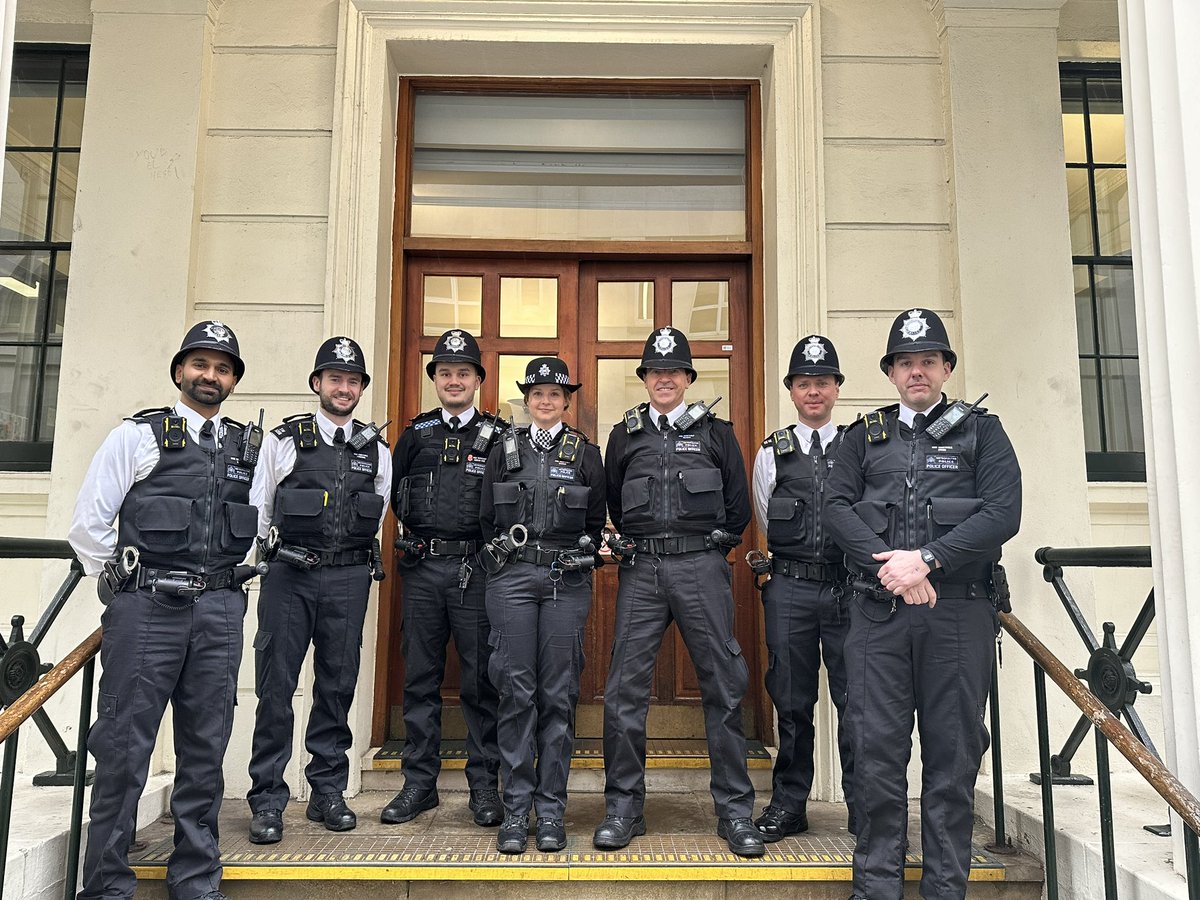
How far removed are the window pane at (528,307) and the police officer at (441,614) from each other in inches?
49.9

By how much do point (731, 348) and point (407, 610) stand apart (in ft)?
8.49

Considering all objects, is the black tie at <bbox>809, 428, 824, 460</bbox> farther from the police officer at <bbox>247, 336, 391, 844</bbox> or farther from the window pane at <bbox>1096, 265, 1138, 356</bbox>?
the window pane at <bbox>1096, 265, 1138, 356</bbox>

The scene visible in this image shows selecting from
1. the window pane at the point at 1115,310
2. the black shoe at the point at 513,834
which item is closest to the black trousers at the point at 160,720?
the black shoe at the point at 513,834

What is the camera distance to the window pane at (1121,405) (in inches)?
209

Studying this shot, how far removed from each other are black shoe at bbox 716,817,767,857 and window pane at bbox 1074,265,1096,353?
363cm

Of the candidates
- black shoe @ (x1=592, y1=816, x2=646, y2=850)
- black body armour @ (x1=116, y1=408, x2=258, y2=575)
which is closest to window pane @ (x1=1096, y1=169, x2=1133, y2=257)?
black shoe @ (x1=592, y1=816, x2=646, y2=850)

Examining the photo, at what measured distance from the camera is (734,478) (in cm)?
424

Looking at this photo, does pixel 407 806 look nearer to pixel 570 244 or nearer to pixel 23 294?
pixel 570 244

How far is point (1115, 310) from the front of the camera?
5465mm

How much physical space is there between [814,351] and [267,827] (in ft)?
11.1

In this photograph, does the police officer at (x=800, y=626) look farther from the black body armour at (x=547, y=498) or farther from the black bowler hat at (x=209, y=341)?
the black bowler hat at (x=209, y=341)

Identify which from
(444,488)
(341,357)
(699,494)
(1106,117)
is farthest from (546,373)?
(1106,117)

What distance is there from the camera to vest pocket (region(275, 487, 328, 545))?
4.06m

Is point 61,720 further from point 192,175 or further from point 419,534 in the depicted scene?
point 192,175
